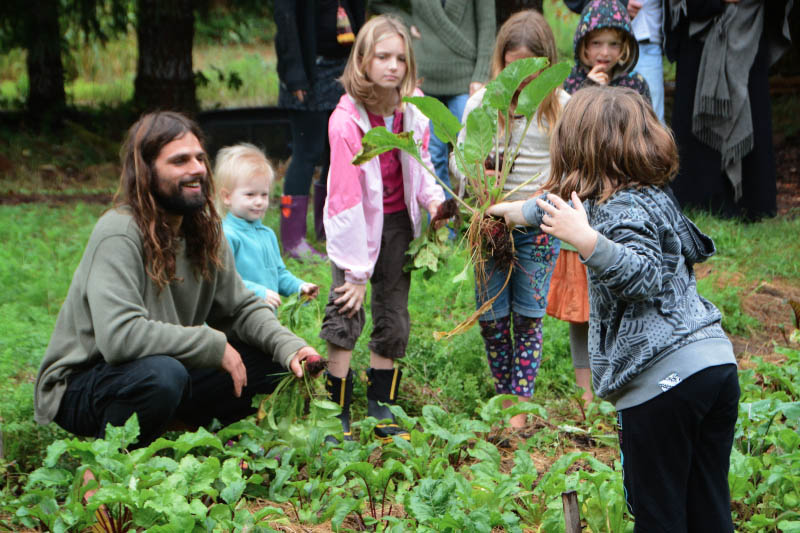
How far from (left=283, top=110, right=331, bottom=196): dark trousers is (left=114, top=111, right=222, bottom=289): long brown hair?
2616 mm

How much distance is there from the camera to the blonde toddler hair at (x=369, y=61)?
11.6ft

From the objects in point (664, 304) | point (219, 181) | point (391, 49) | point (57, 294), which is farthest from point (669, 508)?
point (57, 294)

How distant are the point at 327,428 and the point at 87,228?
4379 millimetres

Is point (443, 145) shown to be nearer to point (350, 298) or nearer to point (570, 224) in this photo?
point (350, 298)

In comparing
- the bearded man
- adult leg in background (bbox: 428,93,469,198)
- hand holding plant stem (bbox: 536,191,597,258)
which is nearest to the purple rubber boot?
adult leg in background (bbox: 428,93,469,198)

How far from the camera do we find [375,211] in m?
3.55

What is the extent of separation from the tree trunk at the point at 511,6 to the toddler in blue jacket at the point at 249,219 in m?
4.49

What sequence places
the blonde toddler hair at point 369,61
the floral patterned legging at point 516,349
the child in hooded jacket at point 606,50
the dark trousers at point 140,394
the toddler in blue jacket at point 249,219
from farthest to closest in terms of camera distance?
the child in hooded jacket at point 606,50, the toddler in blue jacket at point 249,219, the floral patterned legging at point 516,349, the blonde toddler hair at point 369,61, the dark trousers at point 140,394

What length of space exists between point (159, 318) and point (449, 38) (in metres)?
3.47

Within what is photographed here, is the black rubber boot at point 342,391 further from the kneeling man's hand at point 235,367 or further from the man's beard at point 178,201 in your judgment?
→ the man's beard at point 178,201

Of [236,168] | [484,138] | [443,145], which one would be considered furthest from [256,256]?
[443,145]

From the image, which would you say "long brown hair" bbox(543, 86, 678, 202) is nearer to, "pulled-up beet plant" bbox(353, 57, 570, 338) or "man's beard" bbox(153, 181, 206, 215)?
"pulled-up beet plant" bbox(353, 57, 570, 338)

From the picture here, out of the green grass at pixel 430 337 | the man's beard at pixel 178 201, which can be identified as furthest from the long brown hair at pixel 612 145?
the man's beard at pixel 178 201

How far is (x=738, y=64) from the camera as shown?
6.21m
